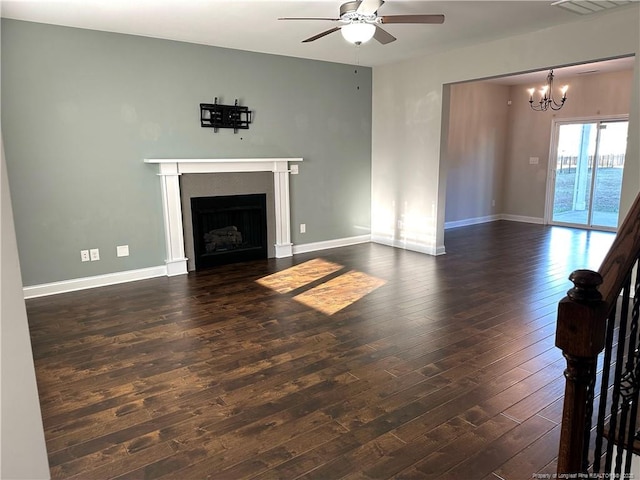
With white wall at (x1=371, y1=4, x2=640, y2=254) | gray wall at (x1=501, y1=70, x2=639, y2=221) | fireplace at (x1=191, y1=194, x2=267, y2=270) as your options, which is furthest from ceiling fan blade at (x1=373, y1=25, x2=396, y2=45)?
gray wall at (x1=501, y1=70, x2=639, y2=221)

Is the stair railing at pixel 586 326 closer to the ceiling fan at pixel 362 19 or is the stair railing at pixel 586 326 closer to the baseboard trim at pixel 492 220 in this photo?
the ceiling fan at pixel 362 19

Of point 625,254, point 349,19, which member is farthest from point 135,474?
point 349,19

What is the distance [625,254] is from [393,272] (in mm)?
3984

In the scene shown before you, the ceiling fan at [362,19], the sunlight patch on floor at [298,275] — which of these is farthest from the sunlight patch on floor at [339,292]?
the ceiling fan at [362,19]

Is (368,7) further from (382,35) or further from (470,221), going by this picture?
(470,221)

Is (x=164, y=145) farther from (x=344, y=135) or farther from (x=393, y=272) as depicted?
(x=393, y=272)

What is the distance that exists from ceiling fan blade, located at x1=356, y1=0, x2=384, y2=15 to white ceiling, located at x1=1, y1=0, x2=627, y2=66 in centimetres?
Answer: 55

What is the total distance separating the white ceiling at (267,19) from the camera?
146 inches

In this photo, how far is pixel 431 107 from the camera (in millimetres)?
5832

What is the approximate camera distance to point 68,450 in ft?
6.79

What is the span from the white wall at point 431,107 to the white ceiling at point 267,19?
231 mm

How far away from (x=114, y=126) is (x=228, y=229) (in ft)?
5.82

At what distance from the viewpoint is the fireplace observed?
5332mm

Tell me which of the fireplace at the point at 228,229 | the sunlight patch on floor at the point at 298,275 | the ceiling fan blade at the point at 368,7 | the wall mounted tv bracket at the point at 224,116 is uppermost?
the ceiling fan blade at the point at 368,7
